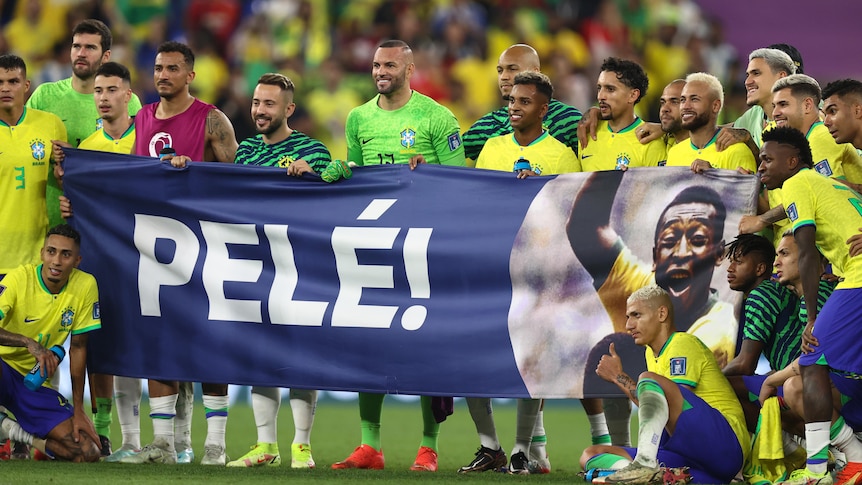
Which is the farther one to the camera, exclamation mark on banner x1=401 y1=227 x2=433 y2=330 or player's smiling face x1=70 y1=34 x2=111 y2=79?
player's smiling face x1=70 y1=34 x2=111 y2=79

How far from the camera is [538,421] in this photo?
8195 mm

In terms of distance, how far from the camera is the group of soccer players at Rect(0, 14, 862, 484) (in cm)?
659

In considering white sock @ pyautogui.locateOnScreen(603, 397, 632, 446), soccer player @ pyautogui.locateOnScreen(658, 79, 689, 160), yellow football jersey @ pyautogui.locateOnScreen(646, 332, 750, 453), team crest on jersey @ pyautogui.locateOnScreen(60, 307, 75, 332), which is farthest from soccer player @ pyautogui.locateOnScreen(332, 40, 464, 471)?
yellow football jersey @ pyautogui.locateOnScreen(646, 332, 750, 453)

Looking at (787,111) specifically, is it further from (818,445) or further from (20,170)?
(20,170)

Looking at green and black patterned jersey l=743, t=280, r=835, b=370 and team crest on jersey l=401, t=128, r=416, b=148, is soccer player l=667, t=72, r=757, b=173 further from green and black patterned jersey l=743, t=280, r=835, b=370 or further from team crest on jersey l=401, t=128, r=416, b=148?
team crest on jersey l=401, t=128, r=416, b=148

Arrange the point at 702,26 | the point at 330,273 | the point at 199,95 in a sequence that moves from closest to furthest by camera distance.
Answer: the point at 330,273
the point at 199,95
the point at 702,26

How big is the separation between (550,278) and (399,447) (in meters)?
2.86

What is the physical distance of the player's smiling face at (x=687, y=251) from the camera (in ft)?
24.0

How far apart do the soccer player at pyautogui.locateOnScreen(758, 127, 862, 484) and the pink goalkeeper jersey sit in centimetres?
372

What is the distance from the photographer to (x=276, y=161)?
27.0 ft

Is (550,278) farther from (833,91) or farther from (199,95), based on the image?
(199,95)

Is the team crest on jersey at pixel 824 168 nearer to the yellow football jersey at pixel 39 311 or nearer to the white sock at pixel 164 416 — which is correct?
the white sock at pixel 164 416

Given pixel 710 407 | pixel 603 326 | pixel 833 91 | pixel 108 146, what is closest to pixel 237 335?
pixel 108 146

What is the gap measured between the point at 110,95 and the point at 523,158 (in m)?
2.72
